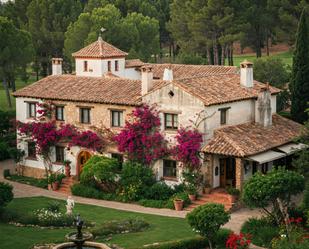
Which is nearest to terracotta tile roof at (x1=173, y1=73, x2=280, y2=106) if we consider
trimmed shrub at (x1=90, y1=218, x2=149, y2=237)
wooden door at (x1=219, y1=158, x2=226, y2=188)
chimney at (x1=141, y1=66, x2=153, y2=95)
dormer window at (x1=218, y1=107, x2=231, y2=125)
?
dormer window at (x1=218, y1=107, x2=231, y2=125)

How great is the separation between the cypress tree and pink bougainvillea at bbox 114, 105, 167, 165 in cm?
1183

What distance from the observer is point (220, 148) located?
4200 cm

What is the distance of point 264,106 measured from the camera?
46.0 m

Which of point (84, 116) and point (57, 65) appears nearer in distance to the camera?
point (84, 116)

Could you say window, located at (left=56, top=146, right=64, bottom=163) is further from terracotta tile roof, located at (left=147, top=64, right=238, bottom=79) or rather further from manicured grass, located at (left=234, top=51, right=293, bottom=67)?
manicured grass, located at (left=234, top=51, right=293, bottom=67)

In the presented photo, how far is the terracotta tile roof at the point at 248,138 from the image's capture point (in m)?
41.8

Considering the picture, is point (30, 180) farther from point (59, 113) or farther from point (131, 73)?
point (131, 73)

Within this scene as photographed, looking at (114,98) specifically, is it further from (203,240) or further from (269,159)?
(203,240)

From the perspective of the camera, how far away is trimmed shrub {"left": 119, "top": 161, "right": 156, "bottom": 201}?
143 ft

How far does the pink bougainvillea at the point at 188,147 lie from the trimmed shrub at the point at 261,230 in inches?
265

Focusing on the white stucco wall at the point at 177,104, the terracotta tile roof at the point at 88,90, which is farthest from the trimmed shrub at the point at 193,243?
the terracotta tile roof at the point at 88,90

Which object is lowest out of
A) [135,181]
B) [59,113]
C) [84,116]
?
[135,181]

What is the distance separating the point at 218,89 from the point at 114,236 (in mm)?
13791

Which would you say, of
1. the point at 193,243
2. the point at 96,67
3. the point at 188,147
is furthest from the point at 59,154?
the point at 193,243
